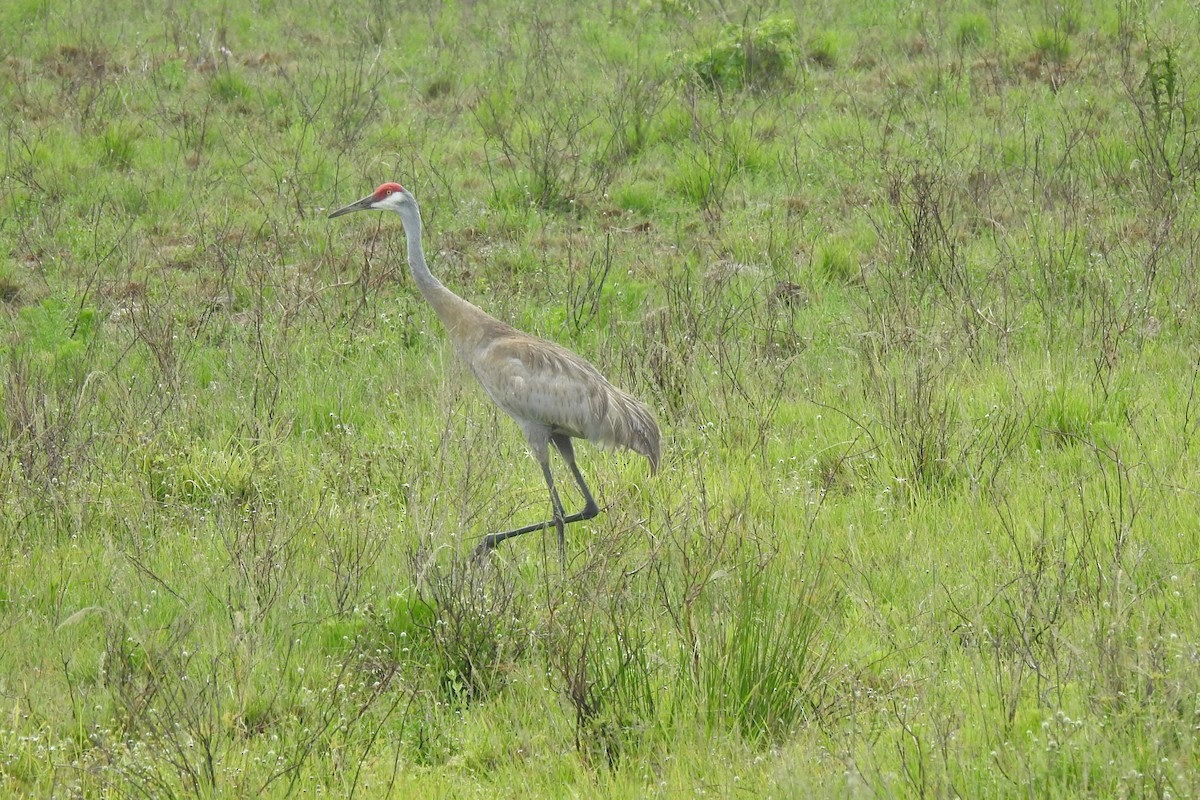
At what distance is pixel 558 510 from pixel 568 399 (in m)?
0.57

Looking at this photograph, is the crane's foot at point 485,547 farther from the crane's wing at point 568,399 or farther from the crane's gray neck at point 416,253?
the crane's gray neck at point 416,253

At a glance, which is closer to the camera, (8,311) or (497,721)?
(497,721)

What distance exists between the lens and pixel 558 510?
19.1ft

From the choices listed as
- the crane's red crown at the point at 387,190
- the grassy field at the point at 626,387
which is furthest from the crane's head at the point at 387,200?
the grassy field at the point at 626,387

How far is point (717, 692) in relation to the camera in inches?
164

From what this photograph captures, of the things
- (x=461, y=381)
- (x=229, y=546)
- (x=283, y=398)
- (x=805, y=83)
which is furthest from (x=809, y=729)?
(x=805, y=83)

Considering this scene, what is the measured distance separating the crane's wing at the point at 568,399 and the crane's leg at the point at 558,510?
0.60 feet

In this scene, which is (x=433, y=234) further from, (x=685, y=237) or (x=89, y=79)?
(x=89, y=79)

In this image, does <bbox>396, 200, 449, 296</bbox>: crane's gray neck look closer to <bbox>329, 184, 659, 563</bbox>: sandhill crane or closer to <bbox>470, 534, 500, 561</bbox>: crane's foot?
<bbox>329, 184, 659, 563</bbox>: sandhill crane

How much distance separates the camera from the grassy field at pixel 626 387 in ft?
13.5

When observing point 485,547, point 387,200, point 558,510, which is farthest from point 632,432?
point 387,200

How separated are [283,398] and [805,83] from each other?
19.7 feet

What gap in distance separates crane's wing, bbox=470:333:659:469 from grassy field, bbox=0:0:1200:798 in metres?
0.24

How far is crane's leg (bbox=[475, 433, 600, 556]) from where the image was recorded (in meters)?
5.50
